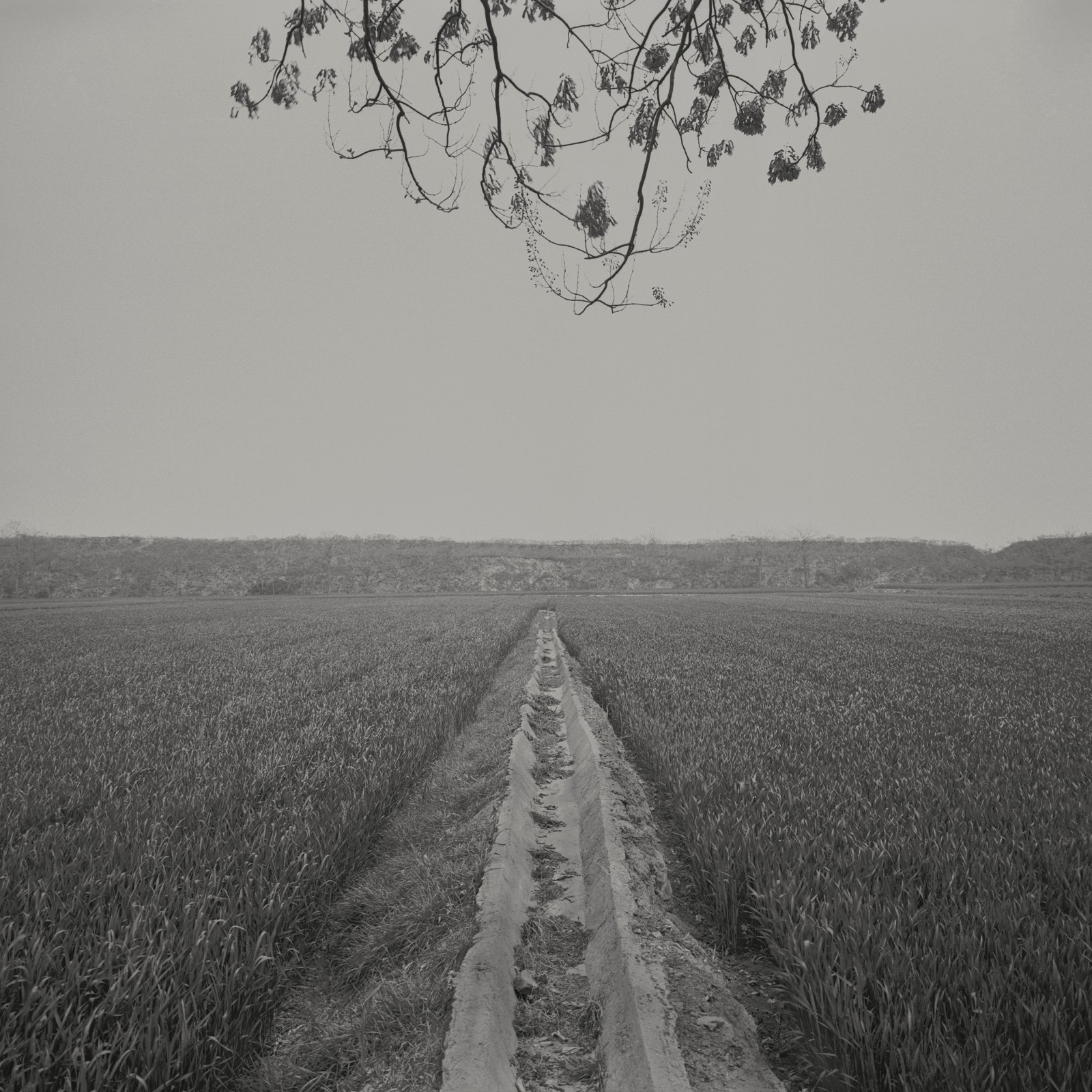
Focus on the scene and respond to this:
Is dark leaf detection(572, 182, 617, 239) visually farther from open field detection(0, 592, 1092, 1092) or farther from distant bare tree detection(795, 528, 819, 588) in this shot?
distant bare tree detection(795, 528, 819, 588)

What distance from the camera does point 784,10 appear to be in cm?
405

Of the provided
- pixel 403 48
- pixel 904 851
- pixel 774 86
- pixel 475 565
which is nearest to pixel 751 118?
pixel 774 86

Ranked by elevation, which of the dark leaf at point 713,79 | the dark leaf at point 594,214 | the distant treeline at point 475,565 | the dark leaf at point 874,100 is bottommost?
the distant treeline at point 475,565

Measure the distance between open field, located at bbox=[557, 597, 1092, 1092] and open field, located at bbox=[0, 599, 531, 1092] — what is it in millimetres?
2272

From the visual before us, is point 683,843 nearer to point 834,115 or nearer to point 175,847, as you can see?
point 175,847

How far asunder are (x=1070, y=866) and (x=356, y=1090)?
359 cm

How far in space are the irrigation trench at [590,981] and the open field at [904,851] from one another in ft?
1.17

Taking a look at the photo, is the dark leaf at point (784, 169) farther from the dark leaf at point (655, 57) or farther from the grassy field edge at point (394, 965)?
the grassy field edge at point (394, 965)

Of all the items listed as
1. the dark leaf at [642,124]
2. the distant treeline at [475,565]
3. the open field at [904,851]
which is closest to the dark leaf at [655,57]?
the dark leaf at [642,124]

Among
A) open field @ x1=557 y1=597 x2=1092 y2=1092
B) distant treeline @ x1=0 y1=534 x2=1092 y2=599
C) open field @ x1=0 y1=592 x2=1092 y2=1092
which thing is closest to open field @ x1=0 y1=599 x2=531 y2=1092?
open field @ x1=0 y1=592 x2=1092 y2=1092

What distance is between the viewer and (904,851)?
3.02 m

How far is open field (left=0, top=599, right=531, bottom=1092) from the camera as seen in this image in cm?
185

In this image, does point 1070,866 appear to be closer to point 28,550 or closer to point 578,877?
point 578,877

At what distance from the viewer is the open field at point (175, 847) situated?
72.9 inches
